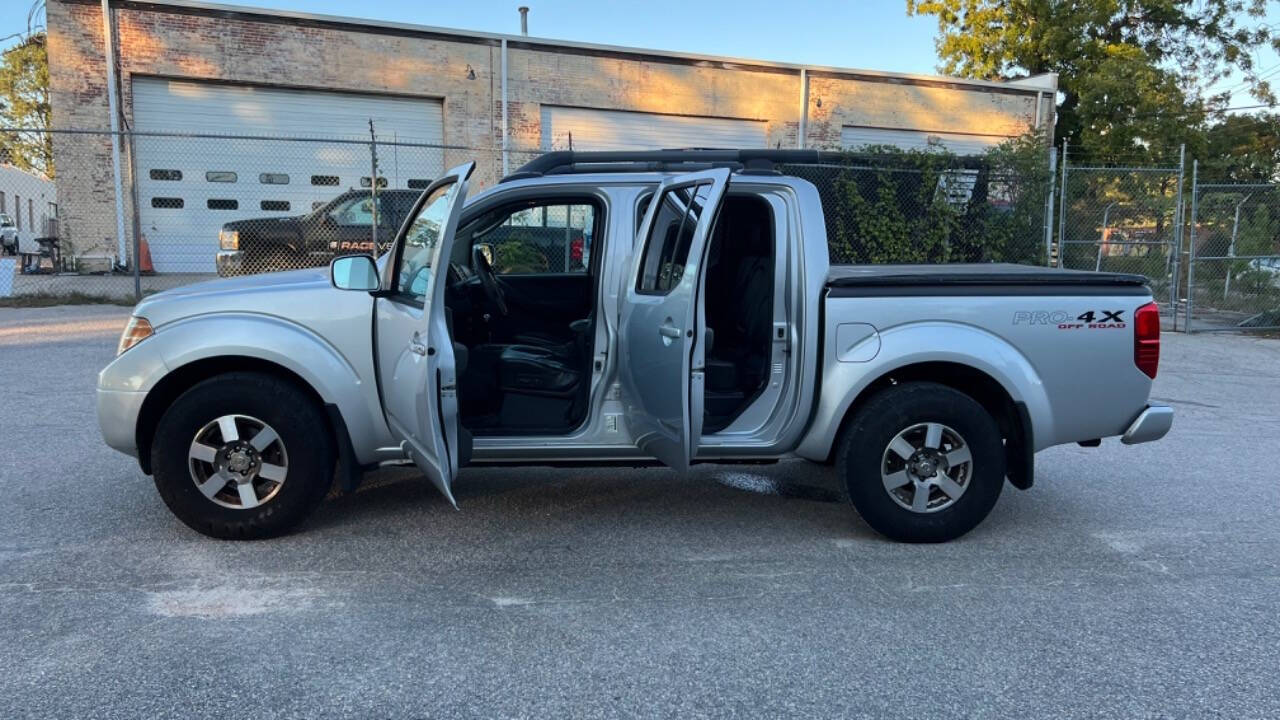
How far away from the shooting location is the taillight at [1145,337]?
4457mm

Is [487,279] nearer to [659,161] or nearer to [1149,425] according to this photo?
[659,161]

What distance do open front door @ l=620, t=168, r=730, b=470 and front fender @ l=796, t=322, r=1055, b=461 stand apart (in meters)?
0.68

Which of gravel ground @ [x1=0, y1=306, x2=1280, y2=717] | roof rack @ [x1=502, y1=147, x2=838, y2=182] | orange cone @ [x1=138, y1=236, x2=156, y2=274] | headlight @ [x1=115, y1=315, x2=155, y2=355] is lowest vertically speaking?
gravel ground @ [x1=0, y1=306, x2=1280, y2=717]

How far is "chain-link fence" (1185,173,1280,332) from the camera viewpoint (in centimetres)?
1504

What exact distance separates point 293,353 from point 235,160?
1668cm

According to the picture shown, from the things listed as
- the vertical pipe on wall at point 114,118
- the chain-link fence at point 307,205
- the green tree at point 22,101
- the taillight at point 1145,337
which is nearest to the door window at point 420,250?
the taillight at point 1145,337

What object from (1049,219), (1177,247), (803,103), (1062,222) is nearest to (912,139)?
(803,103)

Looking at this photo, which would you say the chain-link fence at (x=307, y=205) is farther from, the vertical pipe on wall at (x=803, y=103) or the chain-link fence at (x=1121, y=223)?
the vertical pipe on wall at (x=803, y=103)

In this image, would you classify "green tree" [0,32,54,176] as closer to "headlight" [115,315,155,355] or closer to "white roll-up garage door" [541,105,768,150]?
"white roll-up garage door" [541,105,768,150]

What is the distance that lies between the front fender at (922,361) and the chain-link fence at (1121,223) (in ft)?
35.8

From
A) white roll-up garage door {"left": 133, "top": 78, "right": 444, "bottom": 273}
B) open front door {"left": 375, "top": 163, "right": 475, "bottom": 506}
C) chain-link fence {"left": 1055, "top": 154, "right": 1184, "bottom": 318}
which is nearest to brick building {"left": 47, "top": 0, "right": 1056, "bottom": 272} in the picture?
white roll-up garage door {"left": 133, "top": 78, "right": 444, "bottom": 273}

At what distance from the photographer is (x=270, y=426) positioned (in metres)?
4.26

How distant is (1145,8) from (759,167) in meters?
34.1

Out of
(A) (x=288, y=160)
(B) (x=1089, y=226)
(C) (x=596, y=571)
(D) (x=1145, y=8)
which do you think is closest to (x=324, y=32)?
(A) (x=288, y=160)
